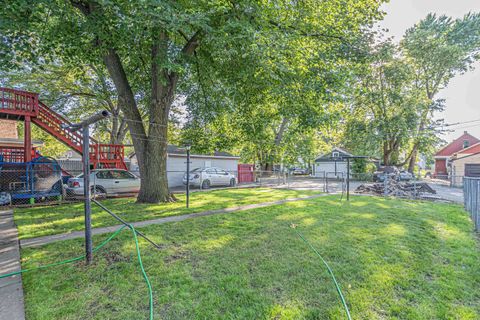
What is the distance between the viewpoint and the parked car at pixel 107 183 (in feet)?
31.8

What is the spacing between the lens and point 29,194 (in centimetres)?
838

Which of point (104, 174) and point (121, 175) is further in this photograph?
point (121, 175)

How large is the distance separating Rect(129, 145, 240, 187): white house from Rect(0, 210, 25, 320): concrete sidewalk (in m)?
10.6

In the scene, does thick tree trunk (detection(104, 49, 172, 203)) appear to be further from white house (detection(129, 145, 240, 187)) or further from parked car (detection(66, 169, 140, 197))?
white house (detection(129, 145, 240, 187))

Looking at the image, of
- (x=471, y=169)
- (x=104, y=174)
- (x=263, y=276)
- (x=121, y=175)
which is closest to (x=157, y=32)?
(x=104, y=174)

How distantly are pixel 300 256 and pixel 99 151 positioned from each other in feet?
36.2

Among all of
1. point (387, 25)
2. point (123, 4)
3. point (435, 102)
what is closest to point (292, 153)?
point (435, 102)

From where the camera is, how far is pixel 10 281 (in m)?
2.96

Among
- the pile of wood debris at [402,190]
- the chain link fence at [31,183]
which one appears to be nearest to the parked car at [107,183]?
the chain link fence at [31,183]

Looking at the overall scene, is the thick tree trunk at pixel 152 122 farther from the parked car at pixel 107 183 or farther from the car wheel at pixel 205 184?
the car wheel at pixel 205 184

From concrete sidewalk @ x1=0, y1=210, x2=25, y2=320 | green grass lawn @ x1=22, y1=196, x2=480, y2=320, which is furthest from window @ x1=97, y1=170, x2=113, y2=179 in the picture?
green grass lawn @ x1=22, y1=196, x2=480, y2=320

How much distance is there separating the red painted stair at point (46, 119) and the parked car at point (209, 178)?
475 cm

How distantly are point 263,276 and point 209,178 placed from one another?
13292 millimetres

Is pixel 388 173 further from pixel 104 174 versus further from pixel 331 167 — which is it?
pixel 331 167
